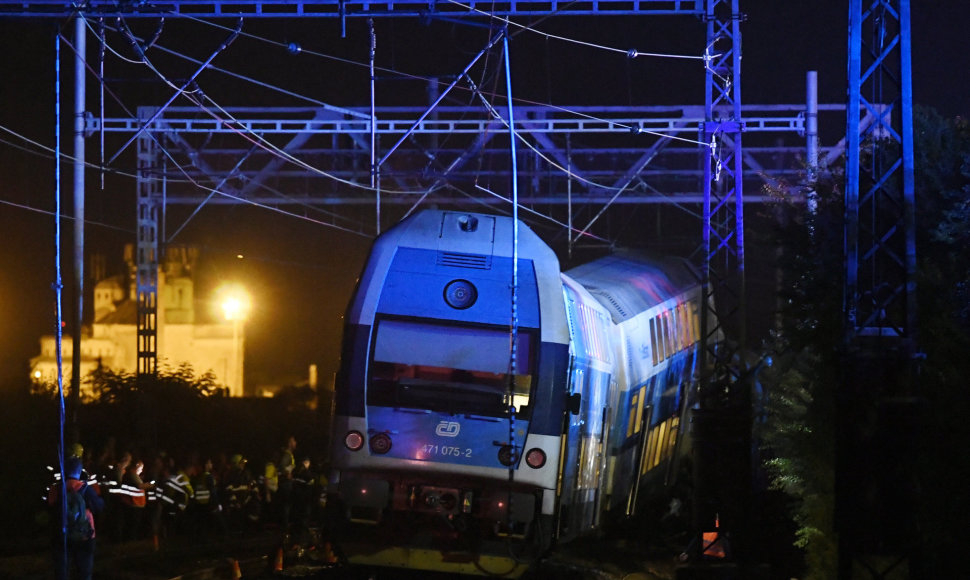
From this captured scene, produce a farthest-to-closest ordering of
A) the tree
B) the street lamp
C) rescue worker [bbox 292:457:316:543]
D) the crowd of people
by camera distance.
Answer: the street lamp < rescue worker [bbox 292:457:316:543] < the crowd of people < the tree

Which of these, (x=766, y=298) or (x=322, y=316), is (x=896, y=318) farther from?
(x=322, y=316)

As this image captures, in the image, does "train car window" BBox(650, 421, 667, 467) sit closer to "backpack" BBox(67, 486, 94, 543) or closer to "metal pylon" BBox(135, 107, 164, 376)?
"backpack" BBox(67, 486, 94, 543)

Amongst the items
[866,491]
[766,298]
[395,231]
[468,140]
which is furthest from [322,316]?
[866,491]

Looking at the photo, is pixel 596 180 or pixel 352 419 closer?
pixel 352 419

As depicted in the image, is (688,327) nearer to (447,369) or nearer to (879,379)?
(447,369)

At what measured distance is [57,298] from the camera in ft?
45.1

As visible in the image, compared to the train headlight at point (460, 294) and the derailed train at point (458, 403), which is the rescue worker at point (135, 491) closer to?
the derailed train at point (458, 403)

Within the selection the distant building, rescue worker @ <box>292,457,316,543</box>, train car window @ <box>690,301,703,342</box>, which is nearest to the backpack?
rescue worker @ <box>292,457,316,543</box>

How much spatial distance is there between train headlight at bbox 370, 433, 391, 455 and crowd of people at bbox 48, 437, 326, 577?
18.4ft

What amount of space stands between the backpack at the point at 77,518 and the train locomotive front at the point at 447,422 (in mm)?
2384

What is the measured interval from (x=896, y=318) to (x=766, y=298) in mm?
29376

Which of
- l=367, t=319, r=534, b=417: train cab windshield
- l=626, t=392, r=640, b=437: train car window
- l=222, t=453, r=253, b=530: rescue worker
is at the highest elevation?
l=367, t=319, r=534, b=417: train cab windshield

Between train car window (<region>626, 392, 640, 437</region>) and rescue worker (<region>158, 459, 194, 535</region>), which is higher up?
train car window (<region>626, 392, 640, 437</region>)

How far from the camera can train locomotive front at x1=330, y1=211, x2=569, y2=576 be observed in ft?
44.6
